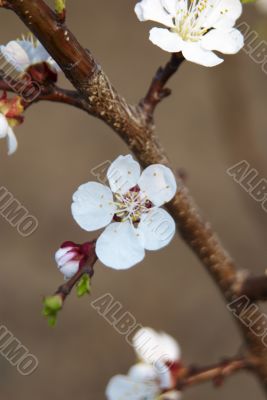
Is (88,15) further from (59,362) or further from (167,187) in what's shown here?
(167,187)

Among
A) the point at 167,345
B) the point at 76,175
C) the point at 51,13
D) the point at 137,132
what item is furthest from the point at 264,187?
the point at 51,13

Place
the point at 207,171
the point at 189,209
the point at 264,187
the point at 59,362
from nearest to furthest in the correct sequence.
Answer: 1. the point at 189,209
2. the point at 264,187
3. the point at 59,362
4. the point at 207,171

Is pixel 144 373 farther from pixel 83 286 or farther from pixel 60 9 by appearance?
pixel 60 9

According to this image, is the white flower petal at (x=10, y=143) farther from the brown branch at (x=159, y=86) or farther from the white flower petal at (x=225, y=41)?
the white flower petal at (x=225, y=41)

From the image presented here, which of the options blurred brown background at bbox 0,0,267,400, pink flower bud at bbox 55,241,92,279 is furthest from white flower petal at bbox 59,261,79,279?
blurred brown background at bbox 0,0,267,400

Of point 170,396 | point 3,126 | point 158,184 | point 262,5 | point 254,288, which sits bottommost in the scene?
point 170,396

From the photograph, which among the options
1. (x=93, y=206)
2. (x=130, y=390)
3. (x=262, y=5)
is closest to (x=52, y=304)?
(x=93, y=206)

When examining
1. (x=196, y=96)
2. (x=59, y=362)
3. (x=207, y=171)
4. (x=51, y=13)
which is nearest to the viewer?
(x=51, y=13)
